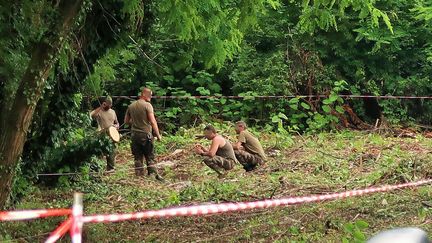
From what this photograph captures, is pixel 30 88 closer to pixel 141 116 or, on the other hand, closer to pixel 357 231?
pixel 357 231

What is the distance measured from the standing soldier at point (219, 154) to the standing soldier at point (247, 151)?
39 cm

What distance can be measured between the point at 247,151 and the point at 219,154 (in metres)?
0.84

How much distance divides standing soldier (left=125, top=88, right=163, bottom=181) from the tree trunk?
536 centimetres

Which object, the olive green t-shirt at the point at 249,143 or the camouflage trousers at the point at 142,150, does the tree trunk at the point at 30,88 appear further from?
the olive green t-shirt at the point at 249,143

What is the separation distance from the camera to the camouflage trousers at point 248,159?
1175 cm

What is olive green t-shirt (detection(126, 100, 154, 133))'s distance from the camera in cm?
1191

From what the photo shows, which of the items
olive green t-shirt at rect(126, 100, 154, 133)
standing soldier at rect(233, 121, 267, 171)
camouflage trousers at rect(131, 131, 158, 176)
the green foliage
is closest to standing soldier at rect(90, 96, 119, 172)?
camouflage trousers at rect(131, 131, 158, 176)

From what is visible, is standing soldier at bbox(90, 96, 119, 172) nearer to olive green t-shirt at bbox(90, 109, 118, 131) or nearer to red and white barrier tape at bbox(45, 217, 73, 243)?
olive green t-shirt at bbox(90, 109, 118, 131)

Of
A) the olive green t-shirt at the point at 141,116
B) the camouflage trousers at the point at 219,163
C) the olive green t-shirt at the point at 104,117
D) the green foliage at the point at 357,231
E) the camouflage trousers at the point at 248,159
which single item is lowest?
the camouflage trousers at the point at 248,159

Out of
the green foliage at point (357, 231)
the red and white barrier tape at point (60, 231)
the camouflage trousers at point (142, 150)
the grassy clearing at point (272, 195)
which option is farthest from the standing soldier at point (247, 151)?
the red and white barrier tape at point (60, 231)

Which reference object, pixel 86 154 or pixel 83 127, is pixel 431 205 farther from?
pixel 83 127

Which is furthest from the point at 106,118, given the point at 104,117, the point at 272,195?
the point at 272,195

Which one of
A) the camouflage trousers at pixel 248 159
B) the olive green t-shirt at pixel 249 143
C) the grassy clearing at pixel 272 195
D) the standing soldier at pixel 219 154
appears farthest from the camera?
the olive green t-shirt at pixel 249 143

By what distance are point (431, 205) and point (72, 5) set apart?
4.96m
